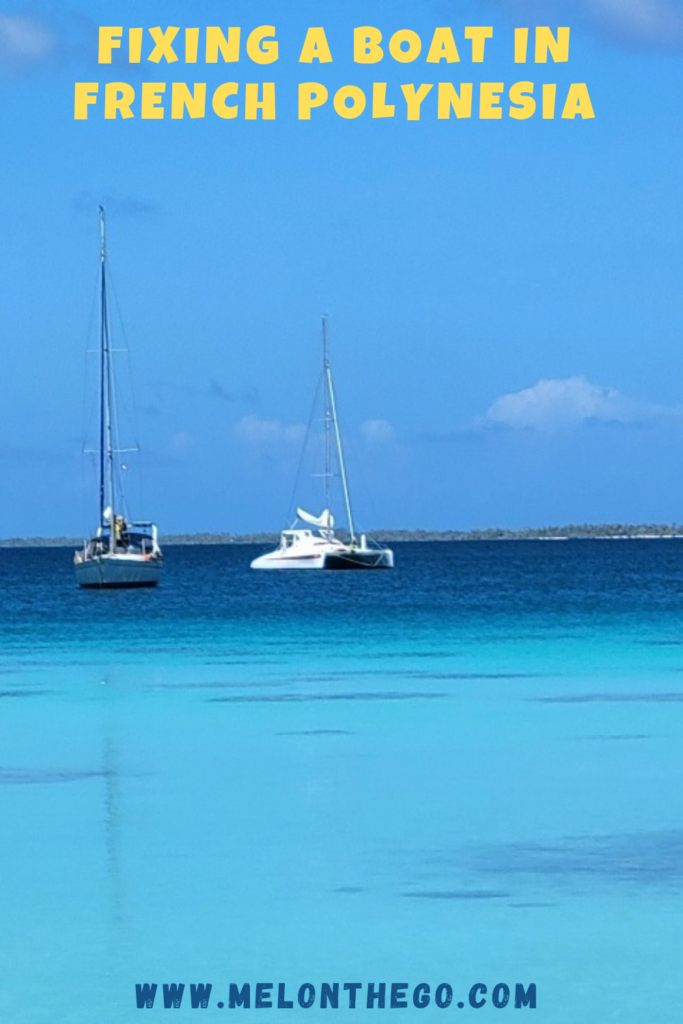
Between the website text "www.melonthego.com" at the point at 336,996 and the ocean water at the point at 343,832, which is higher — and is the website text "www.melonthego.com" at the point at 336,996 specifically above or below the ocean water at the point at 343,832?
below

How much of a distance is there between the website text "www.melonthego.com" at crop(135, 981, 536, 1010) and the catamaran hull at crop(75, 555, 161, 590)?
5278 cm

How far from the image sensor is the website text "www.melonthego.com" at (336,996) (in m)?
10.6

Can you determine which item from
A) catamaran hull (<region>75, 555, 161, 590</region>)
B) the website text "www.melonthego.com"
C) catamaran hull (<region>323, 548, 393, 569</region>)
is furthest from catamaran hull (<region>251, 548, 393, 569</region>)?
the website text "www.melonthego.com"

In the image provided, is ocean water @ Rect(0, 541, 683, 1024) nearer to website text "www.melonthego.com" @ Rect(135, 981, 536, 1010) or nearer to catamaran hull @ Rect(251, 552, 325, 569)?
website text "www.melonthego.com" @ Rect(135, 981, 536, 1010)

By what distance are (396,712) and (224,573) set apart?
79.5 metres

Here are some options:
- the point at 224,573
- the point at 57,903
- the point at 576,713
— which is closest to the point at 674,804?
the point at 57,903

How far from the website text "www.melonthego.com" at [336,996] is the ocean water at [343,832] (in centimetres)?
5

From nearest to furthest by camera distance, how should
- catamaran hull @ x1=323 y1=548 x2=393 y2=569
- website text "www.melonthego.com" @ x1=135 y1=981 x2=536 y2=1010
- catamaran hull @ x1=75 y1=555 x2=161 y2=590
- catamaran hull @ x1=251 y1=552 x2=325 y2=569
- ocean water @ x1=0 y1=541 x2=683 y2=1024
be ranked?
website text "www.melonthego.com" @ x1=135 y1=981 x2=536 y2=1010 → ocean water @ x1=0 y1=541 x2=683 y2=1024 → catamaran hull @ x1=75 y1=555 x2=161 y2=590 → catamaran hull @ x1=251 y1=552 x2=325 y2=569 → catamaran hull @ x1=323 y1=548 x2=393 y2=569

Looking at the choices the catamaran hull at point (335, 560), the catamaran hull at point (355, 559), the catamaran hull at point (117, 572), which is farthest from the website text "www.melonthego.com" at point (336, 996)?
the catamaran hull at point (355, 559)

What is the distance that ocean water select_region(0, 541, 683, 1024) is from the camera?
11266mm

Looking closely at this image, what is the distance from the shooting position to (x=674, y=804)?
16.5m

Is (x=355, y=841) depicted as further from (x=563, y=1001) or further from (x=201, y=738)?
(x=201, y=738)

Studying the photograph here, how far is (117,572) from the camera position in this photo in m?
63.9

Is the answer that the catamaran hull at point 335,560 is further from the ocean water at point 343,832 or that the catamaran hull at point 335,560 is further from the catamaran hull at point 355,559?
the ocean water at point 343,832
